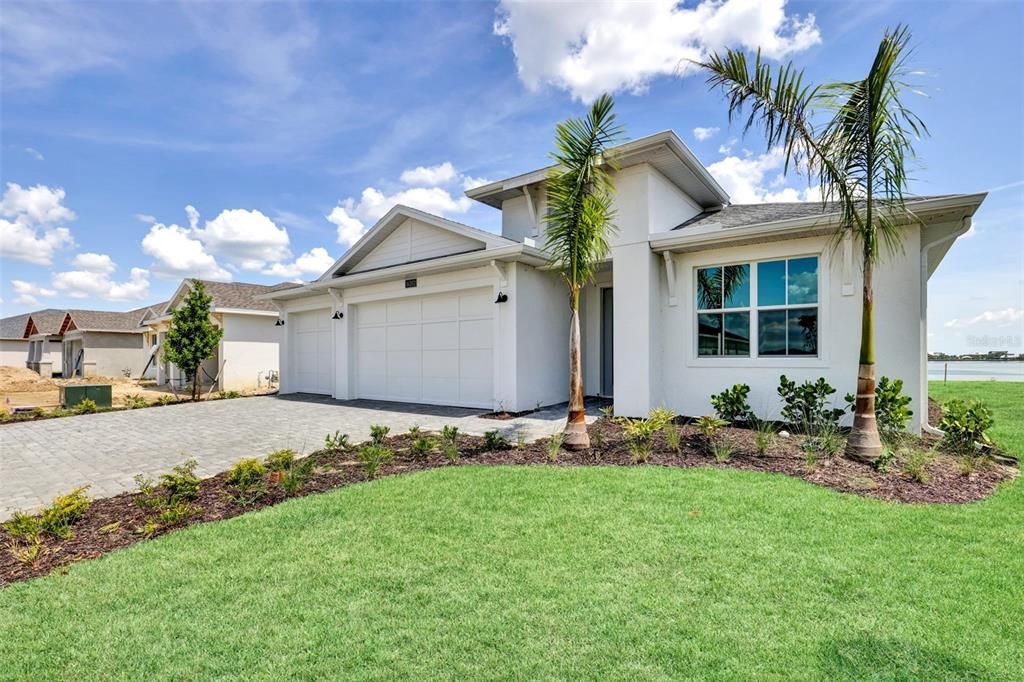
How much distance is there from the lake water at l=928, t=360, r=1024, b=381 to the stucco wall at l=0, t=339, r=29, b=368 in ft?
216

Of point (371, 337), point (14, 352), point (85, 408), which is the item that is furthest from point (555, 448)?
point (14, 352)

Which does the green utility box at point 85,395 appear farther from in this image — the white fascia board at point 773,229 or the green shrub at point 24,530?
the white fascia board at point 773,229

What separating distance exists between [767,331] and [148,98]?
13144 mm

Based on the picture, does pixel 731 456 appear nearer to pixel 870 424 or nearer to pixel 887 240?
pixel 870 424

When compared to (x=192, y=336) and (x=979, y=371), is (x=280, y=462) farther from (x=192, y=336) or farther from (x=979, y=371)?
(x=979, y=371)

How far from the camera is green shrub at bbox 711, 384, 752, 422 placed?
324 inches

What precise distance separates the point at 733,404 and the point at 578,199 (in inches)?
184

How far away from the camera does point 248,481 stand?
205 inches

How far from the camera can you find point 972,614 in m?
2.65

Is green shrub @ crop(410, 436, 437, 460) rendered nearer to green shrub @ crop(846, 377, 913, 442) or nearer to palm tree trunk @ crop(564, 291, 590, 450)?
palm tree trunk @ crop(564, 291, 590, 450)

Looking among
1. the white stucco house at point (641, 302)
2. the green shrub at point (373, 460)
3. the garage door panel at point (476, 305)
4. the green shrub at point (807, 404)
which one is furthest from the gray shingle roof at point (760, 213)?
the green shrub at point (373, 460)

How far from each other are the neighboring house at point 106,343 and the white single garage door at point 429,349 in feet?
75.3

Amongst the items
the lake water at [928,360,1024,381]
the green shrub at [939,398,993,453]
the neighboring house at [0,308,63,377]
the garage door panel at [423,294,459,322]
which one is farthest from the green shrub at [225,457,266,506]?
the neighboring house at [0,308,63,377]

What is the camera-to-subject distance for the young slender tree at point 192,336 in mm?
15102
